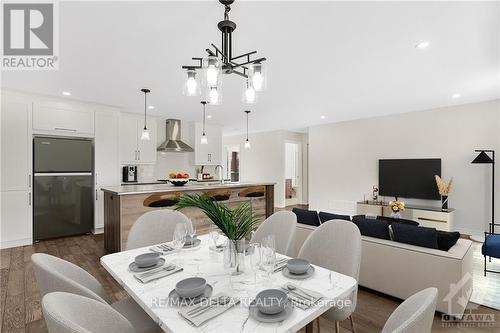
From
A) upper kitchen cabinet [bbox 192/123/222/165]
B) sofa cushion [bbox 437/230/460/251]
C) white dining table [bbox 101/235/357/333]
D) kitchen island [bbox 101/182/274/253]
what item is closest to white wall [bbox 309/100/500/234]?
upper kitchen cabinet [bbox 192/123/222/165]

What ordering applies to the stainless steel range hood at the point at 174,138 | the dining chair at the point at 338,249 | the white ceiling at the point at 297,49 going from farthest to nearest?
1. the stainless steel range hood at the point at 174,138
2. the white ceiling at the point at 297,49
3. the dining chair at the point at 338,249

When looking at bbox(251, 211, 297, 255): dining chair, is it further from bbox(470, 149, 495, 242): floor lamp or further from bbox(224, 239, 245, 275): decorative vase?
bbox(470, 149, 495, 242): floor lamp

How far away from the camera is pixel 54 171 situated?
432cm

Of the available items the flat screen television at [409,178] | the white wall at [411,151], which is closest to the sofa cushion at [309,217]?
the flat screen television at [409,178]

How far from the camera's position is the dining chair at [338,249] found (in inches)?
67.3

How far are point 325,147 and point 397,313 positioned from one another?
21.1 ft

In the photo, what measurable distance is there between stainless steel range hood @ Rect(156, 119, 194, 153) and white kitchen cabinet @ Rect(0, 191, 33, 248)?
2.75 meters

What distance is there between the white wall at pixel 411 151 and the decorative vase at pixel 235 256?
5485 millimetres

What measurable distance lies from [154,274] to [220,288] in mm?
419

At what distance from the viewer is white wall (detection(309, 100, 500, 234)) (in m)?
4.75

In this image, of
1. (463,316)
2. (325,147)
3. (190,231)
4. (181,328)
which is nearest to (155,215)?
(190,231)

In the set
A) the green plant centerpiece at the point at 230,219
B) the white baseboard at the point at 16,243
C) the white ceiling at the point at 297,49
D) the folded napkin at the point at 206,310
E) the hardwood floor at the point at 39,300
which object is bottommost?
the hardwood floor at the point at 39,300

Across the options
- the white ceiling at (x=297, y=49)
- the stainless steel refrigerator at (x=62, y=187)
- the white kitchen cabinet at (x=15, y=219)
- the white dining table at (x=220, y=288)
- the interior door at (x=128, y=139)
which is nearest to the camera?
the white dining table at (x=220, y=288)

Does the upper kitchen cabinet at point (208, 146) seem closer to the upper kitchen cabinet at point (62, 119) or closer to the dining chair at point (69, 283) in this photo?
the upper kitchen cabinet at point (62, 119)
